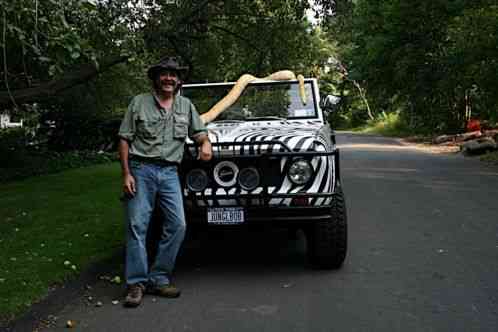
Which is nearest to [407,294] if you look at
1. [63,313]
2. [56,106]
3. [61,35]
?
[63,313]

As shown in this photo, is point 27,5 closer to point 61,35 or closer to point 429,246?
point 61,35

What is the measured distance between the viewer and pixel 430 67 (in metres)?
27.8

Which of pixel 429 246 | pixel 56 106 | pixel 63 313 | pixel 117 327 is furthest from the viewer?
pixel 56 106

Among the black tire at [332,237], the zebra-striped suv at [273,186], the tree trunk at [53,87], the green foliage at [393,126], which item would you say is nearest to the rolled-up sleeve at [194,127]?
the zebra-striped suv at [273,186]

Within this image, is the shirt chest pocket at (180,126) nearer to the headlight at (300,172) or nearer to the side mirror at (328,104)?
the headlight at (300,172)

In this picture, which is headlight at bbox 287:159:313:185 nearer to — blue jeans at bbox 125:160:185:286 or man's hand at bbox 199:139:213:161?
man's hand at bbox 199:139:213:161

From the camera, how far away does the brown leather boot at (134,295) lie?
5.09 metres

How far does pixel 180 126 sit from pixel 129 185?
2.10 ft

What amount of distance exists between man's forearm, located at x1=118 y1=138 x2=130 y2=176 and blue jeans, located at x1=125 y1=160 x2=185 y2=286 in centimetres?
10

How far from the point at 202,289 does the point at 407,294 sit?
1672 mm

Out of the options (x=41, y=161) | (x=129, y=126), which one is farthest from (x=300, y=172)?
(x=41, y=161)

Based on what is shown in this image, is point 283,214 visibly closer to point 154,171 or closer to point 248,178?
point 248,178

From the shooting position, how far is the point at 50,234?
7.57 meters

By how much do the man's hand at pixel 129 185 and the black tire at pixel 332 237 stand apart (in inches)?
63.9
